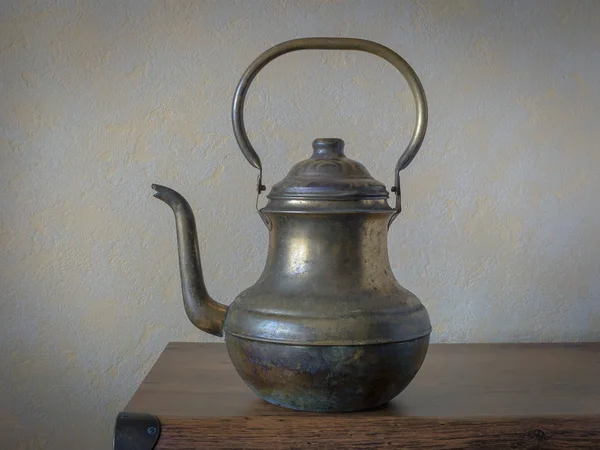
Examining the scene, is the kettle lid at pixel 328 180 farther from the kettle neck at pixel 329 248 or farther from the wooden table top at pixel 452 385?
the wooden table top at pixel 452 385

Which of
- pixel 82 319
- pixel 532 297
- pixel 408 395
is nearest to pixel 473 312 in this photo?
pixel 532 297

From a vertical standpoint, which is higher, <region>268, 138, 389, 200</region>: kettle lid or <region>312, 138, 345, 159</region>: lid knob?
<region>312, 138, 345, 159</region>: lid knob

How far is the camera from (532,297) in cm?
148

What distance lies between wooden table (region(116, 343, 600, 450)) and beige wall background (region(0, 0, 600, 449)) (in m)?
0.35

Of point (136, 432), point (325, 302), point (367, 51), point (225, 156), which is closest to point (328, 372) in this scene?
point (325, 302)

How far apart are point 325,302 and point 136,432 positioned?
0.26 meters

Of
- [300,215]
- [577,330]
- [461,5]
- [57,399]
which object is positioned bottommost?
[57,399]

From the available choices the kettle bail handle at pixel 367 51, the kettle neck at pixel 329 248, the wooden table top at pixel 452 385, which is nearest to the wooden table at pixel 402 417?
the wooden table top at pixel 452 385

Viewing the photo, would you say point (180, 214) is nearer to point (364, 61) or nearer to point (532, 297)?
point (364, 61)

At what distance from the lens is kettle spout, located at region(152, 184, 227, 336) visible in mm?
1033

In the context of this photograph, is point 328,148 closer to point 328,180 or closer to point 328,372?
point 328,180

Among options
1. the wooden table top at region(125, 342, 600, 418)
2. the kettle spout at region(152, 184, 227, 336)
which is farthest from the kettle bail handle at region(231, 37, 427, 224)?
the wooden table top at region(125, 342, 600, 418)

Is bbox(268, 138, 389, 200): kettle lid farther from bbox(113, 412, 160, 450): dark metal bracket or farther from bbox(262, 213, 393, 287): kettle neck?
bbox(113, 412, 160, 450): dark metal bracket

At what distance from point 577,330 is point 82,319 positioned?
3.06 feet
